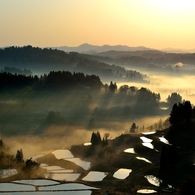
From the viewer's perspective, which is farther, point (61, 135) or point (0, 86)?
point (0, 86)

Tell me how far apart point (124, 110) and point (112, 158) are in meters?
102

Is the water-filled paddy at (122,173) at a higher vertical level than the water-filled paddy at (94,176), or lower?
higher

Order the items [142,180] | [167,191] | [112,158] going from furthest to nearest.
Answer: [112,158] < [142,180] < [167,191]

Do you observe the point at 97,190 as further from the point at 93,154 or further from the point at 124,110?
the point at 124,110

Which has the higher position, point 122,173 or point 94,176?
point 122,173

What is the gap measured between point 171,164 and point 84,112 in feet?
357

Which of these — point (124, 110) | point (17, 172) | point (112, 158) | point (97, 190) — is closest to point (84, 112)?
point (124, 110)

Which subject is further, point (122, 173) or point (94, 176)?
point (122, 173)

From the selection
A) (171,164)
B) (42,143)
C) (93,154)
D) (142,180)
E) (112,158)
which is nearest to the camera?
(142,180)

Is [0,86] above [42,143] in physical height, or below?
above

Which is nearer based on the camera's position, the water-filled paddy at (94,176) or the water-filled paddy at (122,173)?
the water-filled paddy at (94,176)

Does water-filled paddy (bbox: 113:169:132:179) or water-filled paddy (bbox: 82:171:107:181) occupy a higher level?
water-filled paddy (bbox: 113:169:132:179)

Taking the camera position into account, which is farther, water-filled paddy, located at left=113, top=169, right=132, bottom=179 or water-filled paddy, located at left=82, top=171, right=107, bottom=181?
water-filled paddy, located at left=113, top=169, right=132, bottom=179

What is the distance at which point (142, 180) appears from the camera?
5978 centimetres
